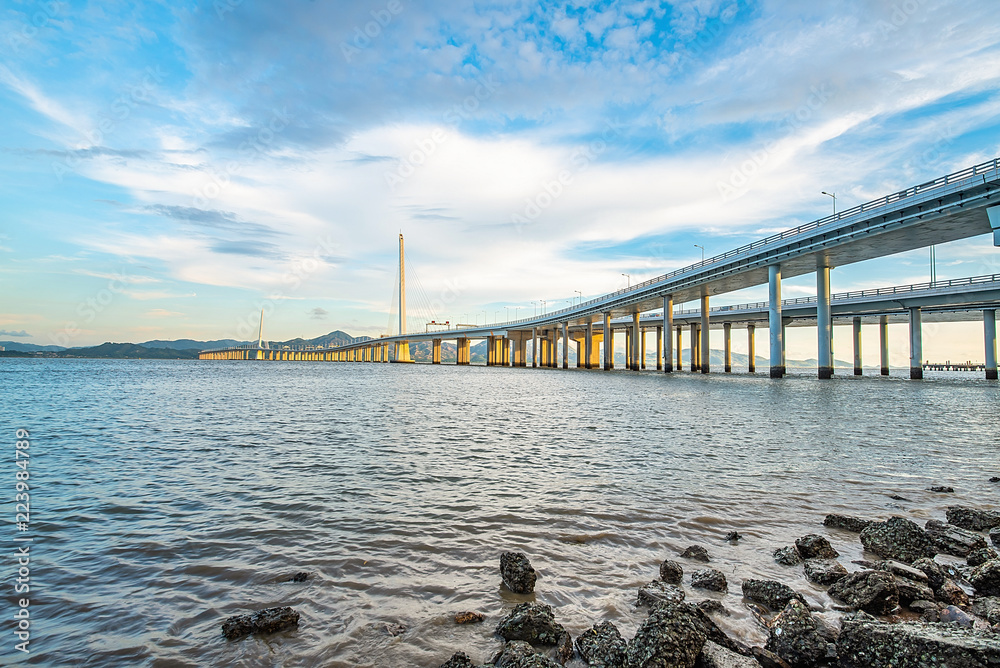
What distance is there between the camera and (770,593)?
531 centimetres

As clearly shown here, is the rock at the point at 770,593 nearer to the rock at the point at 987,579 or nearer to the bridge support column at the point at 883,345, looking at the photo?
the rock at the point at 987,579

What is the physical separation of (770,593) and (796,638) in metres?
1.03

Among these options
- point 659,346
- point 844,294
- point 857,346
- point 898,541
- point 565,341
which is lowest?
point 898,541

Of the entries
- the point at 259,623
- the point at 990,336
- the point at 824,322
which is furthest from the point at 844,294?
the point at 259,623

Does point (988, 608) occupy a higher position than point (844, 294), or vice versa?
point (844, 294)

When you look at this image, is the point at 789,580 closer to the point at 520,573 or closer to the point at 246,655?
the point at 520,573

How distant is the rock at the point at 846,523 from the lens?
25.2 ft

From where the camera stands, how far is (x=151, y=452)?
566 inches

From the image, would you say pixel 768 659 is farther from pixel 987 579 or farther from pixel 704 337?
pixel 704 337

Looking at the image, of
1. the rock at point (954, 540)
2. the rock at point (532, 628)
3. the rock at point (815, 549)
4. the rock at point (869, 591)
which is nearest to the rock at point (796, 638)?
the rock at point (869, 591)

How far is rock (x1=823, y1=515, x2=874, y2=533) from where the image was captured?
302 inches

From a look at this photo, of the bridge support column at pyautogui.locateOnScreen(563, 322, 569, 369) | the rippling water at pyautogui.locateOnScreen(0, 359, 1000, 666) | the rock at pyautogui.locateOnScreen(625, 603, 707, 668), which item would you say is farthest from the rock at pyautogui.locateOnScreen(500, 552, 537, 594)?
the bridge support column at pyautogui.locateOnScreen(563, 322, 569, 369)

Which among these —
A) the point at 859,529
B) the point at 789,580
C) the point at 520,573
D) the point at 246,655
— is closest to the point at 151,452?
the point at 246,655

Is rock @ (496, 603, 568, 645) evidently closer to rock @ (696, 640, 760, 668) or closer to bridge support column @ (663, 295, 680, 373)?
rock @ (696, 640, 760, 668)
